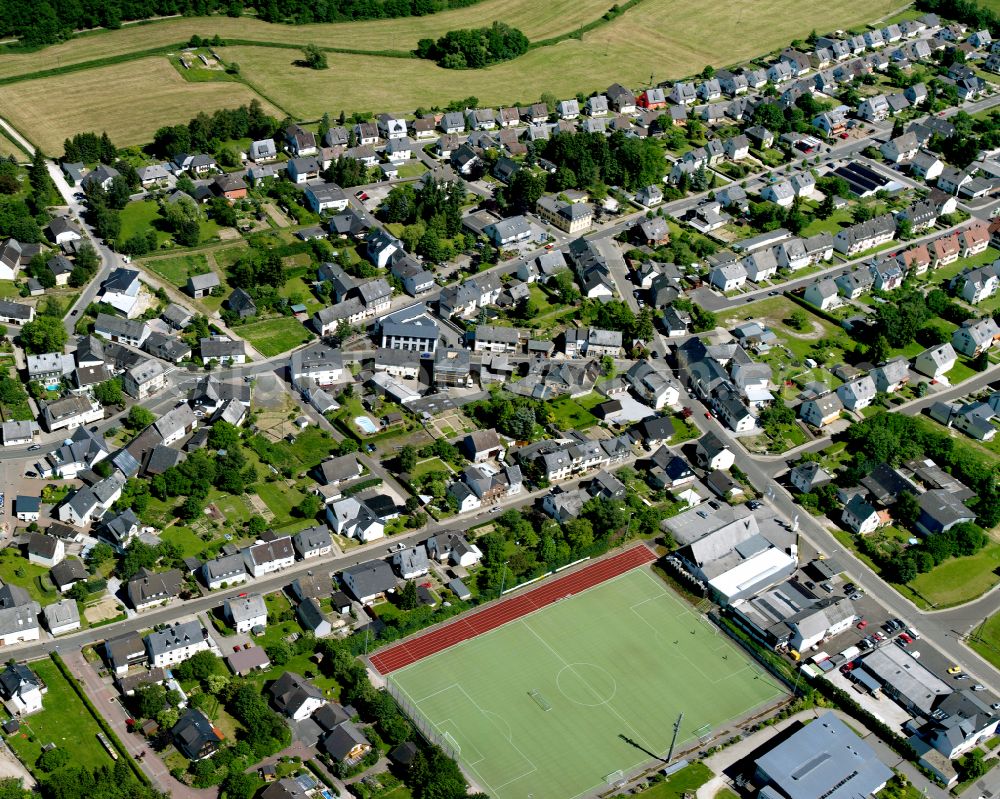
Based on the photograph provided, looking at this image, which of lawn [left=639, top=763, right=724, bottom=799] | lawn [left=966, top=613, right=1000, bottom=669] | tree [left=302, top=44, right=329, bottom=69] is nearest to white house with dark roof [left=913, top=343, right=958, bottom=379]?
lawn [left=966, top=613, right=1000, bottom=669]

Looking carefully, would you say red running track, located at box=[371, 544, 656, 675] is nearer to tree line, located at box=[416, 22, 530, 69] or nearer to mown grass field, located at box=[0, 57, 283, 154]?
mown grass field, located at box=[0, 57, 283, 154]

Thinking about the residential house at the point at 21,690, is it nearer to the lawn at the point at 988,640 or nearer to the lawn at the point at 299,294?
the lawn at the point at 299,294

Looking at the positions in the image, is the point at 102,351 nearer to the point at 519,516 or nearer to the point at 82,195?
the point at 82,195

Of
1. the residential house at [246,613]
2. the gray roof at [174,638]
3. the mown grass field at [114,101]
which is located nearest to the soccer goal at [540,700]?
the residential house at [246,613]

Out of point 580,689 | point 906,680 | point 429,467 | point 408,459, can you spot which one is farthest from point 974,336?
point 580,689

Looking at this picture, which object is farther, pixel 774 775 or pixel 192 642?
pixel 192 642

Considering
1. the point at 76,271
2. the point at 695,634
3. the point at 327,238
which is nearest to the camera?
the point at 695,634

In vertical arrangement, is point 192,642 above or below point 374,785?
above

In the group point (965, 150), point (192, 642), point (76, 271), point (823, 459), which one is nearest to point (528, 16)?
point (965, 150)
